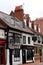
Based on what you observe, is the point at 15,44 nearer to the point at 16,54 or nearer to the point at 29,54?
the point at 16,54

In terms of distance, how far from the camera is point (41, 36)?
4659 cm

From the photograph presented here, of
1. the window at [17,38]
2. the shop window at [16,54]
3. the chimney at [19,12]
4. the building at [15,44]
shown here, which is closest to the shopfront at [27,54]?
the building at [15,44]

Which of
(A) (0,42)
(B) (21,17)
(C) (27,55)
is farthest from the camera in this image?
(B) (21,17)

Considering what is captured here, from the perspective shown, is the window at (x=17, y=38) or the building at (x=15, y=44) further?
the window at (x=17, y=38)

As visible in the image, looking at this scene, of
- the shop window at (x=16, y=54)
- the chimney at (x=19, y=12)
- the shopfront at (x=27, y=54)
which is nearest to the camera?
the shop window at (x=16, y=54)

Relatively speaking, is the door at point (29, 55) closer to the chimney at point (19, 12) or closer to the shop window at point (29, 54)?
the shop window at point (29, 54)

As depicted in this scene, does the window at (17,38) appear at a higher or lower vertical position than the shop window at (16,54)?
higher

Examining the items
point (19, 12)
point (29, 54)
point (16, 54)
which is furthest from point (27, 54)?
point (19, 12)

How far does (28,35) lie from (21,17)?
5485 mm

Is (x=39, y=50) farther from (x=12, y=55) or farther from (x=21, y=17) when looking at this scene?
(x=12, y=55)

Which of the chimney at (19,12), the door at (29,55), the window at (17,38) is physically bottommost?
the door at (29,55)

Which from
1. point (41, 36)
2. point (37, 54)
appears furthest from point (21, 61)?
point (41, 36)

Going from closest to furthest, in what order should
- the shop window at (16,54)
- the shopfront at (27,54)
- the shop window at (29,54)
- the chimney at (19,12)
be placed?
the shop window at (16,54)
the shopfront at (27,54)
the shop window at (29,54)
the chimney at (19,12)

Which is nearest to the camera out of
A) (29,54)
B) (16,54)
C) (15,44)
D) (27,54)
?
(15,44)
